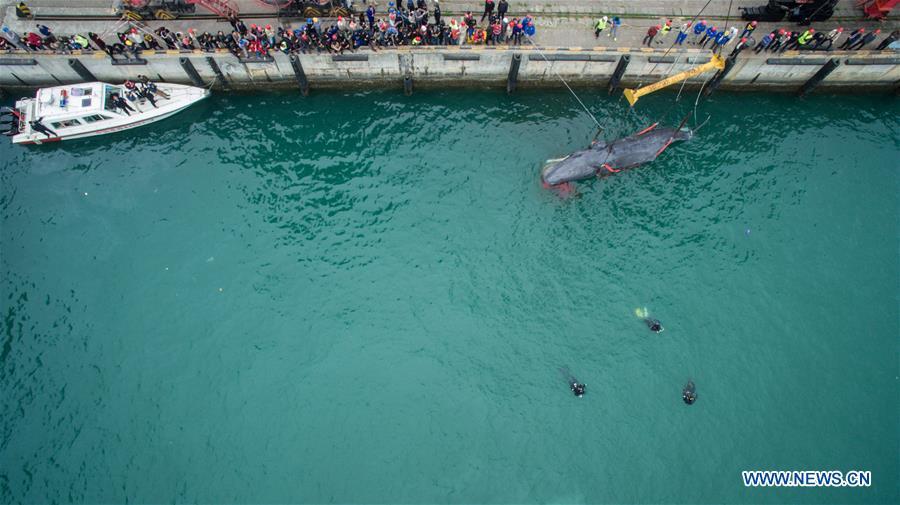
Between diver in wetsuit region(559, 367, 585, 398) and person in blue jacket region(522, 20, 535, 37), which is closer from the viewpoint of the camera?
diver in wetsuit region(559, 367, 585, 398)

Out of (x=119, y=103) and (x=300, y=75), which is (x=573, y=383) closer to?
(x=300, y=75)

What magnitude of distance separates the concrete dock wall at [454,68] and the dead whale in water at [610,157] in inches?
218

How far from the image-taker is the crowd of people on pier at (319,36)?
33.8 m

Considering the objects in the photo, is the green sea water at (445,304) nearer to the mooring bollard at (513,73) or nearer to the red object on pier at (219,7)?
the mooring bollard at (513,73)

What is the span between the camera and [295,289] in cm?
3216

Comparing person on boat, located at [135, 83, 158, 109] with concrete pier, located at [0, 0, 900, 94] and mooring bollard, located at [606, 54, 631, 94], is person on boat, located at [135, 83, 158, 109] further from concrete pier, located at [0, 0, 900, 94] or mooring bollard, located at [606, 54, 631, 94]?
mooring bollard, located at [606, 54, 631, 94]

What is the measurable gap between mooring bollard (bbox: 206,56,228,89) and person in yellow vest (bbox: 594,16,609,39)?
27619 mm

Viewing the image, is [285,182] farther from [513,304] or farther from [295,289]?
[513,304]

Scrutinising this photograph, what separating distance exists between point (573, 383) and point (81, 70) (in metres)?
40.8

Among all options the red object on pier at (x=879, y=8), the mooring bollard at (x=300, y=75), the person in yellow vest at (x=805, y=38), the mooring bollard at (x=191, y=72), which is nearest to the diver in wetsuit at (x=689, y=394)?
the person in yellow vest at (x=805, y=38)

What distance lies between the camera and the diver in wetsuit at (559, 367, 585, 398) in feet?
97.1

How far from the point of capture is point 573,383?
29.8 meters

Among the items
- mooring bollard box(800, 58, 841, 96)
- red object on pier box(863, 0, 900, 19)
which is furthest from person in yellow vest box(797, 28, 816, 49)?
red object on pier box(863, 0, 900, 19)

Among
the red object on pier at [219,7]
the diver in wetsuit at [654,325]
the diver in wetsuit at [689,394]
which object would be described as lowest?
the diver in wetsuit at [689,394]
